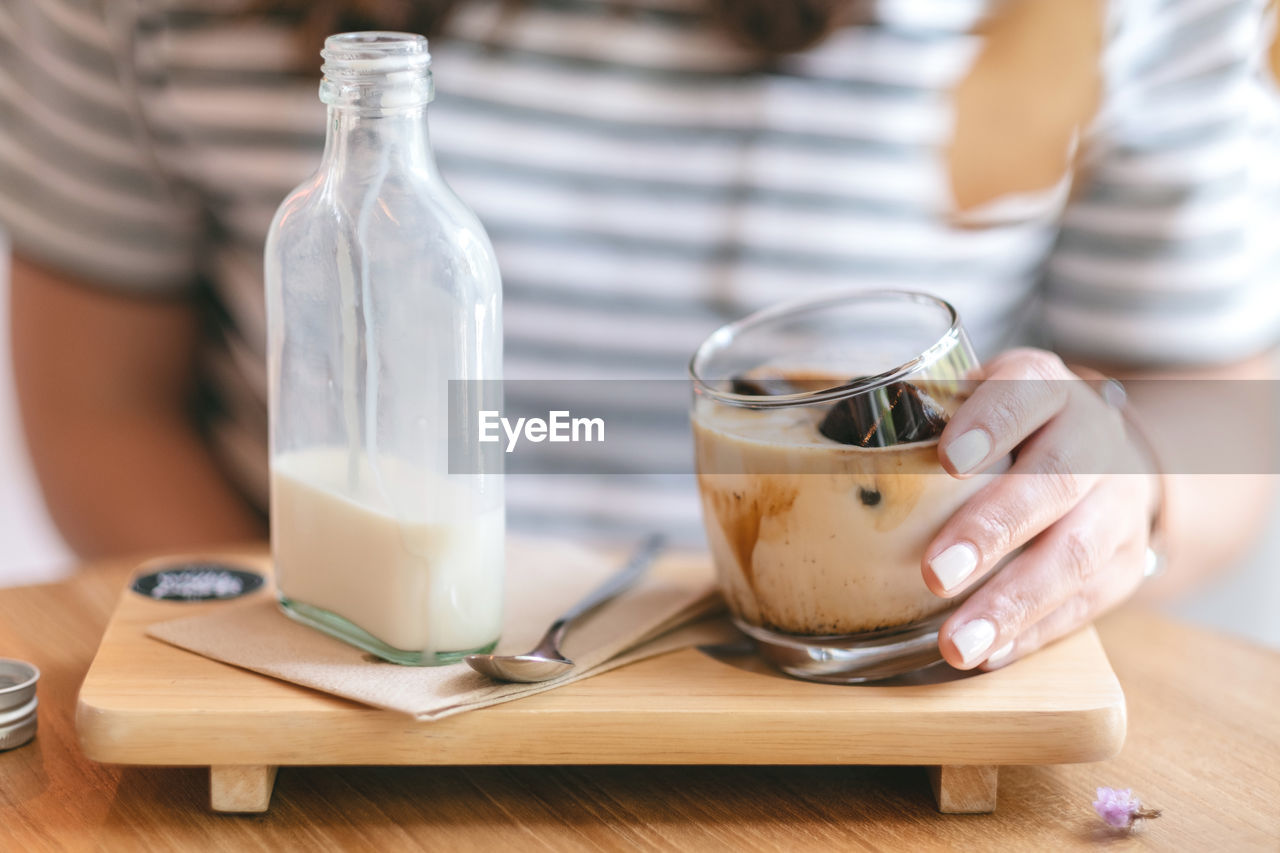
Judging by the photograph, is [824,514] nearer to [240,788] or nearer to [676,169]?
[240,788]

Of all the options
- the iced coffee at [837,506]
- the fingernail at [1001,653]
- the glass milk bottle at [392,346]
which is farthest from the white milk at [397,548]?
the fingernail at [1001,653]

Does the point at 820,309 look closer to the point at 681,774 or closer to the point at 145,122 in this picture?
the point at 681,774

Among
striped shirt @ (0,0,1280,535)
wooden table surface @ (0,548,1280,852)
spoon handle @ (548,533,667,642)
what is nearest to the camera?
wooden table surface @ (0,548,1280,852)

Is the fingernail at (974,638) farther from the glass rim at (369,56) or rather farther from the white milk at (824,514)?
the glass rim at (369,56)

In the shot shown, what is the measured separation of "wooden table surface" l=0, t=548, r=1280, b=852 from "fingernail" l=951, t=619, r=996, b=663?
0.20ft

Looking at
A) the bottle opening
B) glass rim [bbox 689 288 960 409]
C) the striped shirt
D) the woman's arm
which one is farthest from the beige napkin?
the woman's arm

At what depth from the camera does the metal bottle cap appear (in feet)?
1.63

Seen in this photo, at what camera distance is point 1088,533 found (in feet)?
1.78

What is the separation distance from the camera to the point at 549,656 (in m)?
0.49

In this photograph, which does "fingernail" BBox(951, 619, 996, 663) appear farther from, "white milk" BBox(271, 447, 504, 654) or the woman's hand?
"white milk" BBox(271, 447, 504, 654)

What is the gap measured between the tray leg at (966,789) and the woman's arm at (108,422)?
754 millimetres

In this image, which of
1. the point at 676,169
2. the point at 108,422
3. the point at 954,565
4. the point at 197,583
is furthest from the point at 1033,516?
the point at 108,422

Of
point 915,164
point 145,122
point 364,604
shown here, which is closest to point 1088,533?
point 364,604

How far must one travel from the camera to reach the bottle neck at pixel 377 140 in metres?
0.47
